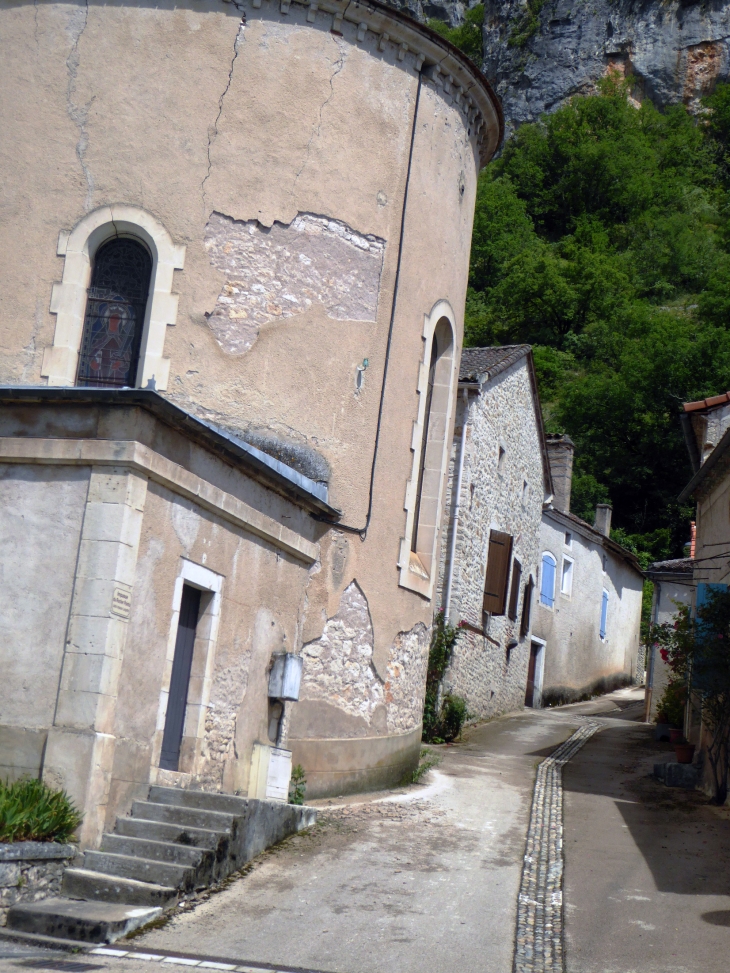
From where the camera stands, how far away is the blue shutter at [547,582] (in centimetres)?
2514

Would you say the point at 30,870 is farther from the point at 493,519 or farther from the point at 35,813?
the point at 493,519

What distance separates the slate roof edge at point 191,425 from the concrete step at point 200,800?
2639 mm

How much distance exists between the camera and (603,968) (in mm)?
6820

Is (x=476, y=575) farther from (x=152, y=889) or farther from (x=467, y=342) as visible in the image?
(x=467, y=342)

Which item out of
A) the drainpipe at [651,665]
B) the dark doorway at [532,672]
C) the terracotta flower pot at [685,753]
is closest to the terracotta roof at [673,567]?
the drainpipe at [651,665]

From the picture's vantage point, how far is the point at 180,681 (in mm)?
8664

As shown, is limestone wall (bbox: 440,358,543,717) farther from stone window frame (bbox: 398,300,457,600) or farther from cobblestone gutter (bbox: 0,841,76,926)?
cobblestone gutter (bbox: 0,841,76,926)

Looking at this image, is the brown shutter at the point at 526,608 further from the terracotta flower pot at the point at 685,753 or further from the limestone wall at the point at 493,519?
the terracotta flower pot at the point at 685,753

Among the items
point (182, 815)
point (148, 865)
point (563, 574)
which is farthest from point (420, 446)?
point (563, 574)

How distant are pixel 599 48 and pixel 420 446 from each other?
186 ft


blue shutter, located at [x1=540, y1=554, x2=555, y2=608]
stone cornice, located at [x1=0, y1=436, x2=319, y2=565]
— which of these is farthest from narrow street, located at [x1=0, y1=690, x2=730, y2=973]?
blue shutter, located at [x1=540, y1=554, x2=555, y2=608]

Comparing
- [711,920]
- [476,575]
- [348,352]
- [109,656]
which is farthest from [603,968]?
[476,575]

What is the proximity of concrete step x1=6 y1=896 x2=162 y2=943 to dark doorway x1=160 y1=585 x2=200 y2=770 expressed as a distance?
6.13 ft

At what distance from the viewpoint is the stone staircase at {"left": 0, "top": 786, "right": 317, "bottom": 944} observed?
6.50 meters
